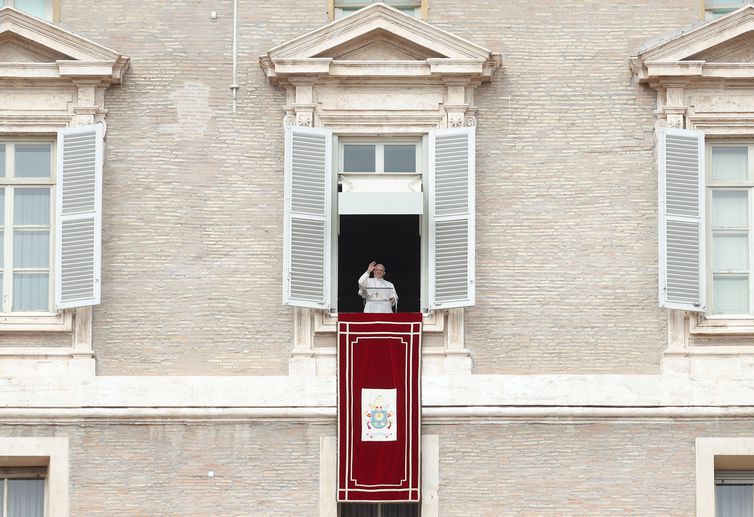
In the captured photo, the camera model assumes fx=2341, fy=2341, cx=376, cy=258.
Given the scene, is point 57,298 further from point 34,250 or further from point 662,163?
point 662,163

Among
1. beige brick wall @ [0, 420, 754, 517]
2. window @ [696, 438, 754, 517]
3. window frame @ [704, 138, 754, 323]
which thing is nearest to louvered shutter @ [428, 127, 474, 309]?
beige brick wall @ [0, 420, 754, 517]

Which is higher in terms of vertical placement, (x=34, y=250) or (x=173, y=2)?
(x=173, y=2)

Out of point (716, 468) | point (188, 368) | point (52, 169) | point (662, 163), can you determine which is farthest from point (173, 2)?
point (716, 468)

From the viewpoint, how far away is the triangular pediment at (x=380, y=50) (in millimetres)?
27453

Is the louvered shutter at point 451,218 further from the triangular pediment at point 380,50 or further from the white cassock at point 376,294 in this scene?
the triangular pediment at point 380,50

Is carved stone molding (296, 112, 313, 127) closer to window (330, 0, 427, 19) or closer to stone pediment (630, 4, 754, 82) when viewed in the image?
window (330, 0, 427, 19)

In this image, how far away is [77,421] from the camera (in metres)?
27.0

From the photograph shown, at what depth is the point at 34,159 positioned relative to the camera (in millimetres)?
27688

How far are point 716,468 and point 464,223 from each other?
4.08 metres

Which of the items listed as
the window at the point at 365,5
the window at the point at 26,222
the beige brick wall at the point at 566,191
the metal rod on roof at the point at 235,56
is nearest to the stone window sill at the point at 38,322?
the window at the point at 26,222

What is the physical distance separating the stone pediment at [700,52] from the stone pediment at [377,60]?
6.11ft

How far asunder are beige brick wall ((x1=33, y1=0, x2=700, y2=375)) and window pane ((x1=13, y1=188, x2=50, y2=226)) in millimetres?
756

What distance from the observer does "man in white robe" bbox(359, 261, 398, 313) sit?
27500 mm

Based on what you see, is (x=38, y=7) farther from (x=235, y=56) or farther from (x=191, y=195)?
(x=191, y=195)
